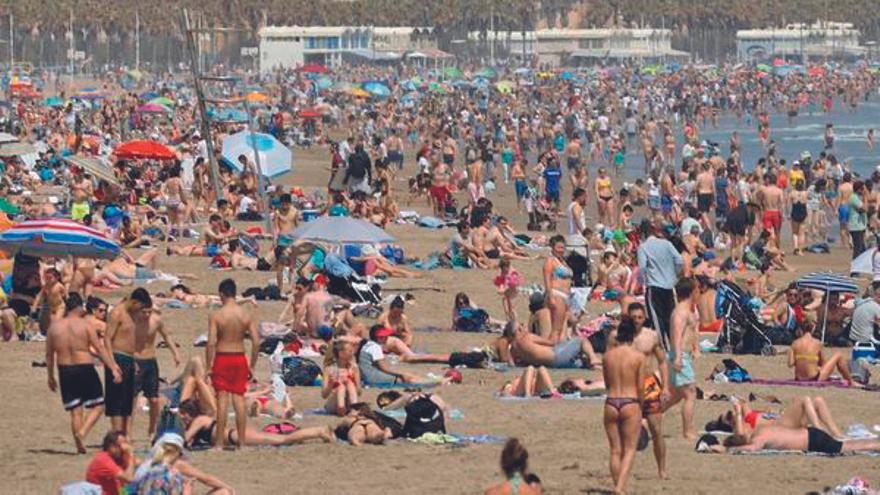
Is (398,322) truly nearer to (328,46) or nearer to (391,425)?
(391,425)

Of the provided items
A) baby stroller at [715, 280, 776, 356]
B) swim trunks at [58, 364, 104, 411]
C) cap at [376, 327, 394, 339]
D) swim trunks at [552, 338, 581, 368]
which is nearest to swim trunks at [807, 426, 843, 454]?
swim trunks at [552, 338, 581, 368]

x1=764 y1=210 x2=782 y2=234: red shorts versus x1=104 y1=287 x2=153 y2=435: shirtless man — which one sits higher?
x1=104 y1=287 x2=153 y2=435: shirtless man

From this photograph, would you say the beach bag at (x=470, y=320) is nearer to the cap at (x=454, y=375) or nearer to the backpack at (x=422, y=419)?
the cap at (x=454, y=375)

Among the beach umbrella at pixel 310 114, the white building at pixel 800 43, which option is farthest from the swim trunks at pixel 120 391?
the white building at pixel 800 43

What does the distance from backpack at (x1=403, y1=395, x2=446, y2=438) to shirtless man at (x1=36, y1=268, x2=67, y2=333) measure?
14.5 feet

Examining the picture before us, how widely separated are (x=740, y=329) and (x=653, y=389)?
643cm

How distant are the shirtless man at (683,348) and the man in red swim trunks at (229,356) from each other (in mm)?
2764

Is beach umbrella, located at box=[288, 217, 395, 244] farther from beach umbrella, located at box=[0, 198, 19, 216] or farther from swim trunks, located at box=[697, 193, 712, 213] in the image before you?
swim trunks, located at box=[697, 193, 712, 213]

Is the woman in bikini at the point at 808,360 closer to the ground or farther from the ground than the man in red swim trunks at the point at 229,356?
closer to the ground

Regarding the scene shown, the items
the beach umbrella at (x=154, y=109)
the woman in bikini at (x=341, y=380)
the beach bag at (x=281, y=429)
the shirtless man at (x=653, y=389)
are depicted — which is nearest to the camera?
the shirtless man at (x=653, y=389)

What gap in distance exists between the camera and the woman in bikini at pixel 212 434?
13.8 meters

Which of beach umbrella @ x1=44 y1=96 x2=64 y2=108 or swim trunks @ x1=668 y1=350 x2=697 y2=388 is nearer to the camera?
swim trunks @ x1=668 y1=350 x2=697 y2=388

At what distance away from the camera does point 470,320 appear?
20062mm

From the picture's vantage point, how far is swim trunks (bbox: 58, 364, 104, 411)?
1357cm
